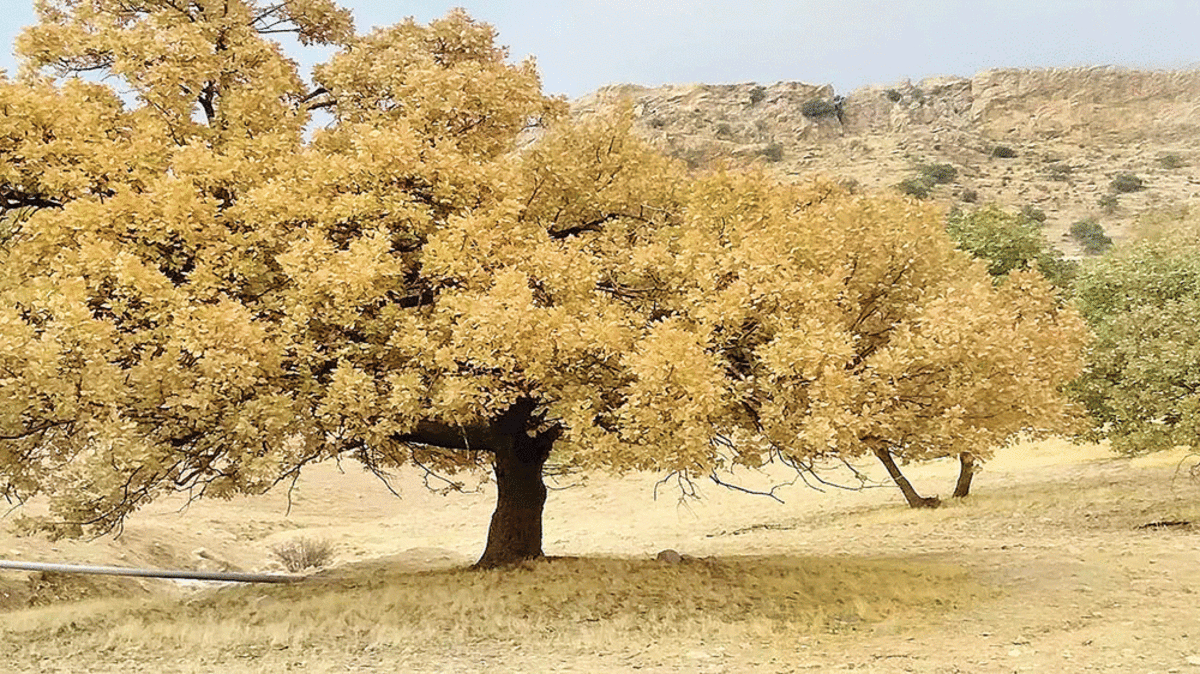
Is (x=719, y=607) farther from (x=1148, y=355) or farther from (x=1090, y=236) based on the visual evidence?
(x=1090, y=236)

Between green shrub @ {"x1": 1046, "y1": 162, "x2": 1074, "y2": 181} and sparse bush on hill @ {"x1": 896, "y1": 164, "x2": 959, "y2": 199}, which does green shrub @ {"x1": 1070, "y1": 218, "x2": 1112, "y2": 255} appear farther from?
green shrub @ {"x1": 1046, "y1": 162, "x2": 1074, "y2": 181}

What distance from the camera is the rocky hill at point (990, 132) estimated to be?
3669 inches

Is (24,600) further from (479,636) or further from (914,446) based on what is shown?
(914,446)

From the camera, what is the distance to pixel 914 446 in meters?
11.4

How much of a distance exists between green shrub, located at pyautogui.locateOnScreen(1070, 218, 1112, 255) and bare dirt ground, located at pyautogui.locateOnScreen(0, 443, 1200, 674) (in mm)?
58292

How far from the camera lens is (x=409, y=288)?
12117 millimetres

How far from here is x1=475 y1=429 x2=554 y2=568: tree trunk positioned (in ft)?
47.7

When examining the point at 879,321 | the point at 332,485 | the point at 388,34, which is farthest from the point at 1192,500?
the point at 332,485

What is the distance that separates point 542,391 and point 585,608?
9.69ft

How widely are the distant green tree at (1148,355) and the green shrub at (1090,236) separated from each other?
58878 millimetres

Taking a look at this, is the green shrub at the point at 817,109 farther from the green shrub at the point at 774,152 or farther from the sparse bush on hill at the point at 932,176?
the sparse bush on hill at the point at 932,176

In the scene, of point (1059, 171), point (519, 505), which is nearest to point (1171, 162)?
point (1059, 171)

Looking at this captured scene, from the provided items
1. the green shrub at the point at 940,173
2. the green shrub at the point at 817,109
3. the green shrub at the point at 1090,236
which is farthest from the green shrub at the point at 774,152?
the green shrub at the point at 1090,236

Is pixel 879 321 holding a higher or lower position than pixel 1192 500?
higher
